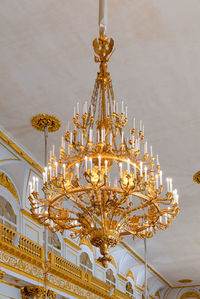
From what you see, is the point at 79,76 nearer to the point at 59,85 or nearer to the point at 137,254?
the point at 59,85

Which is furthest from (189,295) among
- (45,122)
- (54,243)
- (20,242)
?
(45,122)

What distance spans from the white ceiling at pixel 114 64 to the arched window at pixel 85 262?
168 inches

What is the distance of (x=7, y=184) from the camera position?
9617 millimetres

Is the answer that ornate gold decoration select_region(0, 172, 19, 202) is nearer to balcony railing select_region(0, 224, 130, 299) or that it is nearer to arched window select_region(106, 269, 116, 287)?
balcony railing select_region(0, 224, 130, 299)

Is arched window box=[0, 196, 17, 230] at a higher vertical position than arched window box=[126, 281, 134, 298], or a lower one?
higher

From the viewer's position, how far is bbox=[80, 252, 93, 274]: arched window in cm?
1254

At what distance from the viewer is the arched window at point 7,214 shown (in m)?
9.22

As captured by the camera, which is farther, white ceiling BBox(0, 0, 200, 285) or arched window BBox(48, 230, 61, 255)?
arched window BBox(48, 230, 61, 255)

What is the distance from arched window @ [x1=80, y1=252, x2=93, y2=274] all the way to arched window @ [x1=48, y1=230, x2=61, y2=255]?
4.87ft

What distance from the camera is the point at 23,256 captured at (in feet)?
28.7

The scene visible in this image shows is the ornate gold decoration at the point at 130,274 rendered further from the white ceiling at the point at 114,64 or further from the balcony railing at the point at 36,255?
the white ceiling at the point at 114,64

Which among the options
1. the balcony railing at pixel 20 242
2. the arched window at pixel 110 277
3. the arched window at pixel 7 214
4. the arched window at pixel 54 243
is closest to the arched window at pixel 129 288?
the arched window at pixel 110 277

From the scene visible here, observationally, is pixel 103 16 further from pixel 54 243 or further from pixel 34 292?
→ pixel 54 243

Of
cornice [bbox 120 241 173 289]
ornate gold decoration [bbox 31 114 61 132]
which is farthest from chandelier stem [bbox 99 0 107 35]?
cornice [bbox 120 241 173 289]
